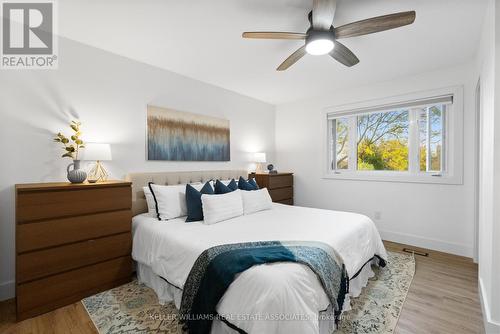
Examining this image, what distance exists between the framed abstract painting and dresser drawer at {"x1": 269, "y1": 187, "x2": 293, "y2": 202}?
0.98 m

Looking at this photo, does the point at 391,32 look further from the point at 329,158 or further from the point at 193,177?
the point at 193,177

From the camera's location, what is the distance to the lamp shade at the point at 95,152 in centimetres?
223

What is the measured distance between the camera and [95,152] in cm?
225

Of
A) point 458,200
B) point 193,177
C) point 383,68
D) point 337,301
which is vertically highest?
point 383,68

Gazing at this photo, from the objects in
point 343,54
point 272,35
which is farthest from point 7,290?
point 343,54

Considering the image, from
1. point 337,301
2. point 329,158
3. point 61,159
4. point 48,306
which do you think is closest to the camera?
point 337,301

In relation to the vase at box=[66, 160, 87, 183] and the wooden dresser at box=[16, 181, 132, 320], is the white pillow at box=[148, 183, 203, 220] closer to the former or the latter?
the wooden dresser at box=[16, 181, 132, 320]

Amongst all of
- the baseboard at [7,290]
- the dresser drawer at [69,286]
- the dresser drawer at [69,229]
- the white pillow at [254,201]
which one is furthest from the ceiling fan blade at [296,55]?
the baseboard at [7,290]

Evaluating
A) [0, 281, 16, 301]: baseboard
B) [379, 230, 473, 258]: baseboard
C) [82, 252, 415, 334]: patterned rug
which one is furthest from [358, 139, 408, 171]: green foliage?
[0, 281, 16, 301]: baseboard

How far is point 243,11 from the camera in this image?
6.43ft

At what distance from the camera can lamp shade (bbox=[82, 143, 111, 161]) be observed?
7.31 feet

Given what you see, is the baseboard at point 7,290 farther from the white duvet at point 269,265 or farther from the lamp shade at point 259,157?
the lamp shade at point 259,157

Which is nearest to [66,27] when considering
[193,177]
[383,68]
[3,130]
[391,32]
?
[3,130]

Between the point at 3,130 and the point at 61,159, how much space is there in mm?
466
